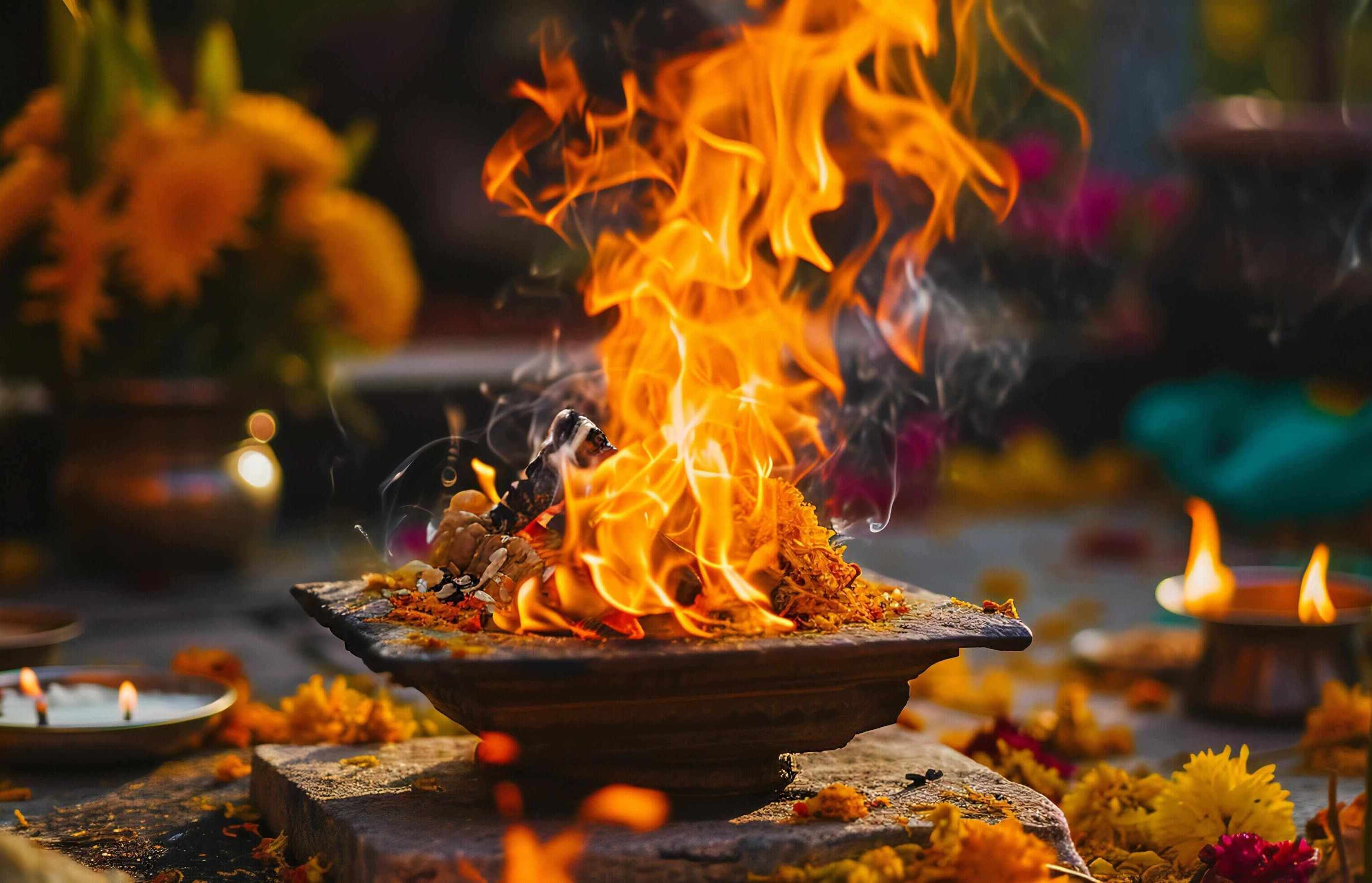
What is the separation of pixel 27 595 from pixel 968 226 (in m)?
3.93

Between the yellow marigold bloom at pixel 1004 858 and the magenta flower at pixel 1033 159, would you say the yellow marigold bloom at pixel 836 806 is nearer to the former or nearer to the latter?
the yellow marigold bloom at pixel 1004 858

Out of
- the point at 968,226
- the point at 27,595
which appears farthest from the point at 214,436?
the point at 968,226

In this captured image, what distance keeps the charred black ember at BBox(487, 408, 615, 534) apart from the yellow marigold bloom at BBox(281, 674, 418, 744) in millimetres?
570

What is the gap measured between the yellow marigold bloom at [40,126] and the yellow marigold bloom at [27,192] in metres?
0.05

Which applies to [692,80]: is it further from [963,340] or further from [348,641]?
[963,340]

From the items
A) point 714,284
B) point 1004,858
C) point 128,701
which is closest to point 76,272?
point 128,701

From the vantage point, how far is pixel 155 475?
438 centimetres

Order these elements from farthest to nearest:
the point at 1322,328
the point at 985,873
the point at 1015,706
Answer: the point at 1322,328, the point at 1015,706, the point at 985,873

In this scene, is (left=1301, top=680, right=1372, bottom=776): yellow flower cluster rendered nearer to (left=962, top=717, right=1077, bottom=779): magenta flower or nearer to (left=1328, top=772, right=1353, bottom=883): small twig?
(left=962, top=717, right=1077, bottom=779): magenta flower

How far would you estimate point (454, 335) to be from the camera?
7184mm

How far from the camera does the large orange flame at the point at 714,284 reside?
222cm

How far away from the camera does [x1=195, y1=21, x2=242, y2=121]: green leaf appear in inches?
170

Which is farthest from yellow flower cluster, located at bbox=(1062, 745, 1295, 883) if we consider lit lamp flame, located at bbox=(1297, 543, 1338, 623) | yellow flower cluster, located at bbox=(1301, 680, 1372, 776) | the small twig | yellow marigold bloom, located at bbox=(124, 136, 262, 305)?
yellow marigold bloom, located at bbox=(124, 136, 262, 305)

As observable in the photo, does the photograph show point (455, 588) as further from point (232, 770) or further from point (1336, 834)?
point (1336, 834)
